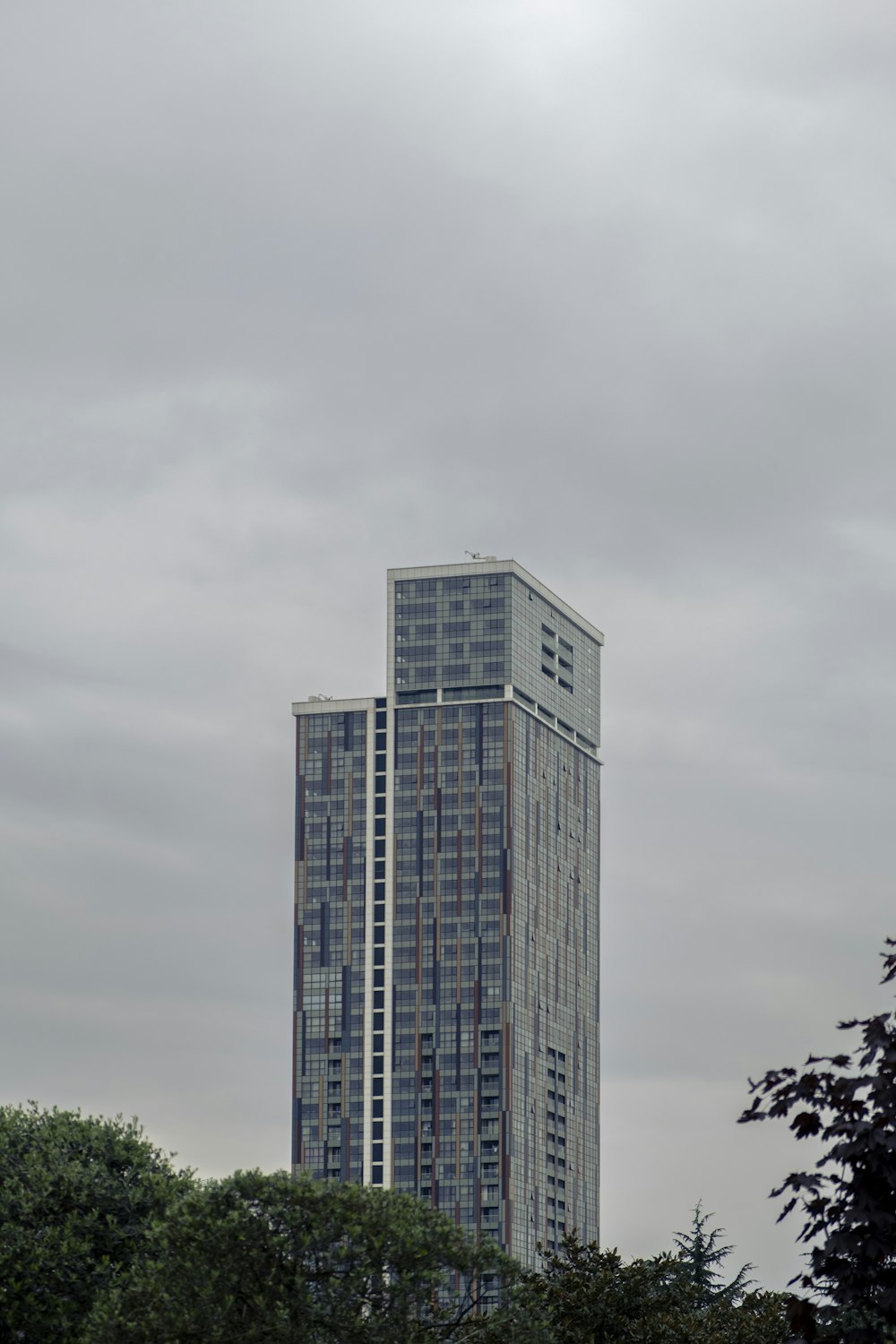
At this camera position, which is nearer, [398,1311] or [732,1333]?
[398,1311]

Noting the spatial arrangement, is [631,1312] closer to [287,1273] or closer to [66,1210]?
[66,1210]

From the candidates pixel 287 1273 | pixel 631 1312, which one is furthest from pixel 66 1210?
pixel 631 1312

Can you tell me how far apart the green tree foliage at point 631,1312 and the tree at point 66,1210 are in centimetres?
1605

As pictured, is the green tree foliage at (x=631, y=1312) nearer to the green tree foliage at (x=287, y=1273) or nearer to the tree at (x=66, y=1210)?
the tree at (x=66, y=1210)

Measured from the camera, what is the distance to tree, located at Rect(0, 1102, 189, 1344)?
159 feet

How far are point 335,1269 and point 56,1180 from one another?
1052cm

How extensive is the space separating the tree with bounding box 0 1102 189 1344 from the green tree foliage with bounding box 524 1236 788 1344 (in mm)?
16049

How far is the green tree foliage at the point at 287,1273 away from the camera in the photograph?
42469 millimetres

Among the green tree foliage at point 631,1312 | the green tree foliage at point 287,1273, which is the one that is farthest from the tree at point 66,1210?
the green tree foliage at point 631,1312

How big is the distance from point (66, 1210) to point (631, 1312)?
2387cm

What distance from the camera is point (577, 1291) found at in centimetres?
6706

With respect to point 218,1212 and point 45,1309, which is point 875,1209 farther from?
point 45,1309

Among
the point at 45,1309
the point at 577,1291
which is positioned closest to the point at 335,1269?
the point at 45,1309

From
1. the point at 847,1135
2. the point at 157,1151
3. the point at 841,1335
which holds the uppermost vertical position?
the point at 157,1151
